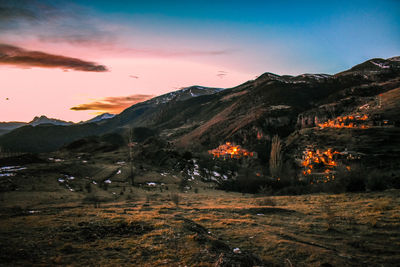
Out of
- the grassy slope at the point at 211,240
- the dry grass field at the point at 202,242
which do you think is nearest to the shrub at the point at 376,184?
the grassy slope at the point at 211,240

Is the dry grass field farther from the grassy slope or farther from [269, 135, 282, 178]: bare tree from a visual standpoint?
[269, 135, 282, 178]: bare tree

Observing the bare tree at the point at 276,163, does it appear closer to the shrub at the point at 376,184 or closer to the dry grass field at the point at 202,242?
the shrub at the point at 376,184

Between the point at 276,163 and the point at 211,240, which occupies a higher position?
the point at 211,240

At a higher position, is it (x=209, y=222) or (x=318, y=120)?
(x=318, y=120)

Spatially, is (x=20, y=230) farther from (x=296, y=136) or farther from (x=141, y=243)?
(x=296, y=136)

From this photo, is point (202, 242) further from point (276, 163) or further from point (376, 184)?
point (276, 163)

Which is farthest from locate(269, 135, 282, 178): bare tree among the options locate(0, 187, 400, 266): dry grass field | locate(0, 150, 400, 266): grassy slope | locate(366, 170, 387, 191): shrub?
locate(0, 187, 400, 266): dry grass field

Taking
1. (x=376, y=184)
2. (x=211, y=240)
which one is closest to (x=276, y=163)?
(x=376, y=184)

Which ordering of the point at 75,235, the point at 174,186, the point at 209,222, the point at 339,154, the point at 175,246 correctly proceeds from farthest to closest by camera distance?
the point at 339,154
the point at 174,186
the point at 209,222
the point at 75,235
the point at 175,246

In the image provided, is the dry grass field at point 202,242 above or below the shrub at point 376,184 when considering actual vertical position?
above

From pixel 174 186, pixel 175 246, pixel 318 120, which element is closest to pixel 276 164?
pixel 174 186

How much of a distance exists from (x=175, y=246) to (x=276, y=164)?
63604mm

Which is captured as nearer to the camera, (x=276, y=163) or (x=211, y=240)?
(x=211, y=240)

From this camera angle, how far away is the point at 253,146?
5709 inches
